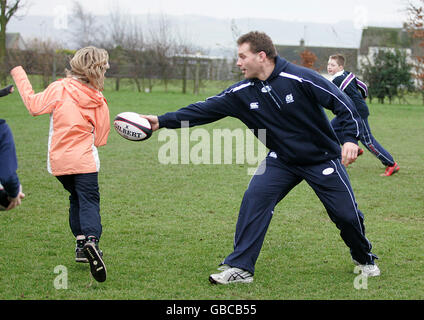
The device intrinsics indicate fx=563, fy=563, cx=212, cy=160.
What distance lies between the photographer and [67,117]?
479 cm

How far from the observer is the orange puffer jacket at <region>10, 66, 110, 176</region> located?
474 centimetres

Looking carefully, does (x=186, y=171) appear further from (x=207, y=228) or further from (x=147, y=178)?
(x=207, y=228)

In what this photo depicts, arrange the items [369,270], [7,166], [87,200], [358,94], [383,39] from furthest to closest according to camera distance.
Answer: [383,39] < [358,94] < [369,270] < [87,200] < [7,166]

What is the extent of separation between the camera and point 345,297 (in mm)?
4590

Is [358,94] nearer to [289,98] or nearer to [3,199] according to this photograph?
[289,98]

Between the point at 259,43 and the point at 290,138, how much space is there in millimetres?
851

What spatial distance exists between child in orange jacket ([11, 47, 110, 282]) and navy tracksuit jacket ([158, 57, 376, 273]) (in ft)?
2.14

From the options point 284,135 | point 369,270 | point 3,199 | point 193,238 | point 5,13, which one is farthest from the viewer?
point 5,13

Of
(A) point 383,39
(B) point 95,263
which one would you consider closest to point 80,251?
(B) point 95,263

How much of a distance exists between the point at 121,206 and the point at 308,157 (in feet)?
12.0

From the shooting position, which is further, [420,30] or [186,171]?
[420,30]

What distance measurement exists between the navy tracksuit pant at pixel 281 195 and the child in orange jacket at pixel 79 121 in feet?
4.19

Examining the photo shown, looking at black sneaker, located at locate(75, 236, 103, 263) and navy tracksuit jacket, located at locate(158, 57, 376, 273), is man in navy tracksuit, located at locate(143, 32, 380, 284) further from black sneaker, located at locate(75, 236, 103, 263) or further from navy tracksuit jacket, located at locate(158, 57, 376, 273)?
black sneaker, located at locate(75, 236, 103, 263)

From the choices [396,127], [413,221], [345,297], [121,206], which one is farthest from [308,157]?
[396,127]
